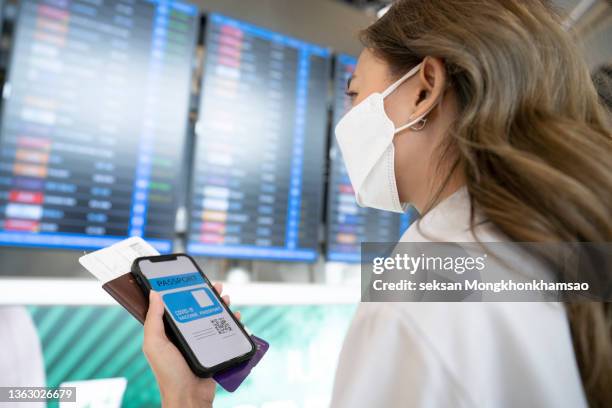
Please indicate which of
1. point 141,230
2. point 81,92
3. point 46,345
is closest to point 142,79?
point 81,92

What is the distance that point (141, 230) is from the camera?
3.97 ft

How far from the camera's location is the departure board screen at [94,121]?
1.07 m

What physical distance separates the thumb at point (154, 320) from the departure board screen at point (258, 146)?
671mm

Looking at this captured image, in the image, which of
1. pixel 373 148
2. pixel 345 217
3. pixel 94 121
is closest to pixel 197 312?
pixel 373 148

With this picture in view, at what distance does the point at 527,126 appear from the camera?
57cm

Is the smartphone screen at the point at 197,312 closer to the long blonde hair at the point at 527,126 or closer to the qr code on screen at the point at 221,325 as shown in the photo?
the qr code on screen at the point at 221,325

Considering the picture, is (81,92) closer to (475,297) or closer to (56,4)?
(56,4)

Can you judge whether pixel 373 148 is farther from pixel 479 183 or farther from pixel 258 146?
pixel 258 146

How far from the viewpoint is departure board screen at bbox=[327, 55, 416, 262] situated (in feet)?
5.16

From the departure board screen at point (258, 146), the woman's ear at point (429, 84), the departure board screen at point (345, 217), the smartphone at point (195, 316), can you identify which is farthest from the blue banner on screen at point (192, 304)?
the departure board screen at point (345, 217)

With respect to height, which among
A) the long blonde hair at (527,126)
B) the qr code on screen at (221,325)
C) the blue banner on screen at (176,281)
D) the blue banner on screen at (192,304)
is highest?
the long blonde hair at (527,126)

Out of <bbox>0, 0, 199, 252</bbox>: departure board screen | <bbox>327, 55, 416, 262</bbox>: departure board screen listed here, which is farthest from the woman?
<bbox>327, 55, 416, 262</bbox>: departure board screen

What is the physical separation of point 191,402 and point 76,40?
101 cm

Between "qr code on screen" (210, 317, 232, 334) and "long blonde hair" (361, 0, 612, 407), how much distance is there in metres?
0.37
